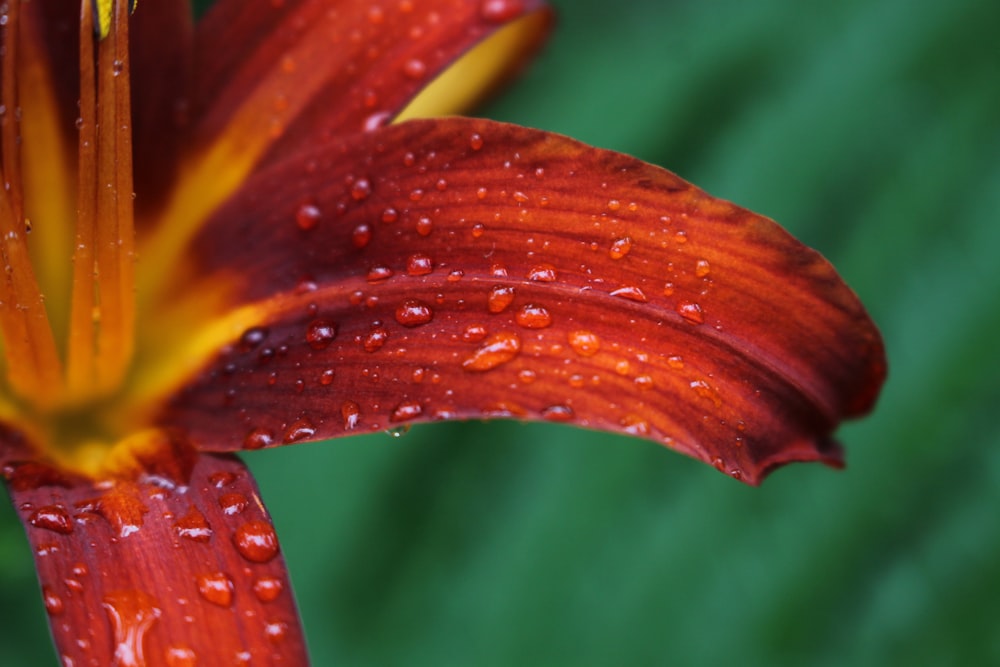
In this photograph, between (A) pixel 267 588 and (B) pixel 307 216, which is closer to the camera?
(A) pixel 267 588

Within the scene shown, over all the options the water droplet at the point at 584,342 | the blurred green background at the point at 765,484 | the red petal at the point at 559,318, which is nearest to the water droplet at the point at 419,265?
the red petal at the point at 559,318

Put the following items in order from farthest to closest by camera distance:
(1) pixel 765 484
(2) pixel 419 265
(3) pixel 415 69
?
(1) pixel 765 484 < (3) pixel 415 69 < (2) pixel 419 265

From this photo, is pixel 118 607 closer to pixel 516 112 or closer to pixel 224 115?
pixel 224 115

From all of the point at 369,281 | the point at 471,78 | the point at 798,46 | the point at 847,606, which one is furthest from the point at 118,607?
the point at 798,46

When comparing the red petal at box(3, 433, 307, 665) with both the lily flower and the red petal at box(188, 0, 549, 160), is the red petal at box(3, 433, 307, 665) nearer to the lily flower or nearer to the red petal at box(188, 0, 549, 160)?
the lily flower

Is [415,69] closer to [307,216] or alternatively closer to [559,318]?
[307,216]

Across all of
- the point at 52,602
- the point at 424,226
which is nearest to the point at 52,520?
the point at 52,602
